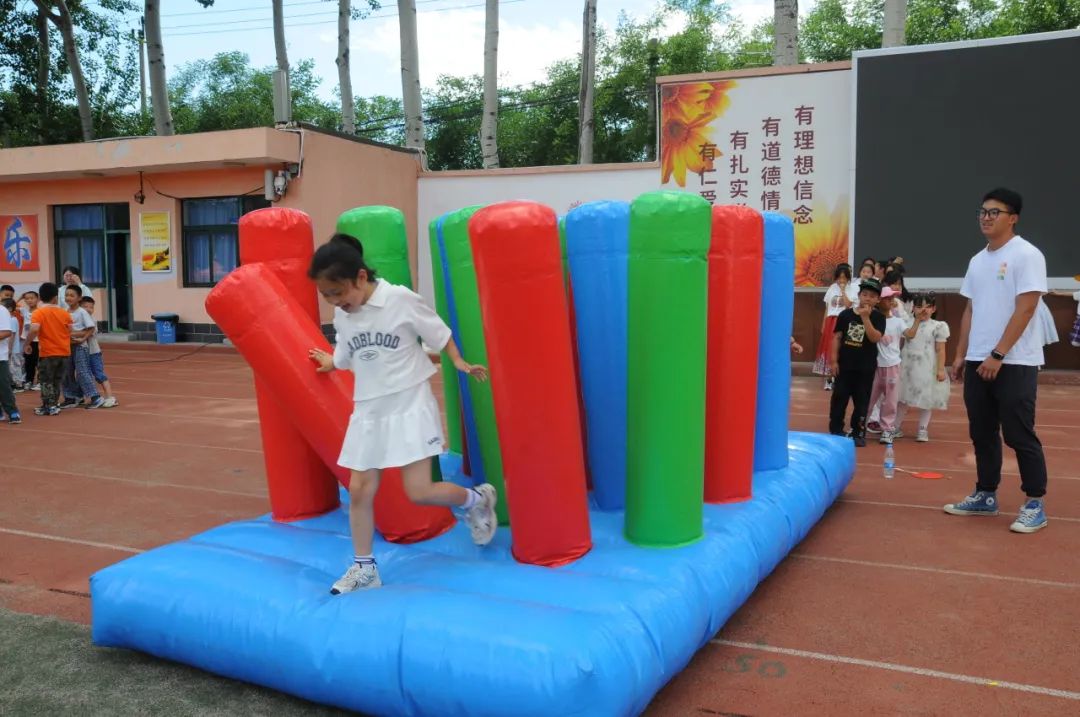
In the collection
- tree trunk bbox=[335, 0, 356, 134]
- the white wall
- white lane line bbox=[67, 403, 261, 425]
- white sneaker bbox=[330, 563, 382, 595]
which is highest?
tree trunk bbox=[335, 0, 356, 134]

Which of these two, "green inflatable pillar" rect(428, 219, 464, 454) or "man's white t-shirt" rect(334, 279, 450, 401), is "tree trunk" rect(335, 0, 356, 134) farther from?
"man's white t-shirt" rect(334, 279, 450, 401)

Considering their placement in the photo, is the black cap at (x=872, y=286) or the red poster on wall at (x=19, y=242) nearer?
the black cap at (x=872, y=286)

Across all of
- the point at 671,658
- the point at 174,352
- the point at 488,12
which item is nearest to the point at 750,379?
the point at 671,658

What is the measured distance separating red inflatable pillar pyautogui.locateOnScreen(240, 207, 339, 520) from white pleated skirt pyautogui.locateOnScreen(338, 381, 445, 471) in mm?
892

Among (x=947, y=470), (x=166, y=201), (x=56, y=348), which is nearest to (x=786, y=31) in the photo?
(x=947, y=470)

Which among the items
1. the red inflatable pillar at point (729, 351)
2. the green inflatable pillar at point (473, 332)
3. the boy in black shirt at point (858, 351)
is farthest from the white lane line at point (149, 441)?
the boy in black shirt at point (858, 351)

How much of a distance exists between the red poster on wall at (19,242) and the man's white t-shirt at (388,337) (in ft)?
58.7

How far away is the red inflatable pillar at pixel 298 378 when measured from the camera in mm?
3701

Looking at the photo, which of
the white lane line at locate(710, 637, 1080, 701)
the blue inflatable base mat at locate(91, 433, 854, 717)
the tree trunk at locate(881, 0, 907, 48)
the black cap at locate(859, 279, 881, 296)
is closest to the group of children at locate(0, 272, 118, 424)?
the blue inflatable base mat at locate(91, 433, 854, 717)

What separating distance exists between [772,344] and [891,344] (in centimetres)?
285

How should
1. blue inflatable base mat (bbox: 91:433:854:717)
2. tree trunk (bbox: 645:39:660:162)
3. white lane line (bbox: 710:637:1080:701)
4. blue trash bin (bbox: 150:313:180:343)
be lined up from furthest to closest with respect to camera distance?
tree trunk (bbox: 645:39:660:162) → blue trash bin (bbox: 150:313:180:343) → white lane line (bbox: 710:637:1080:701) → blue inflatable base mat (bbox: 91:433:854:717)

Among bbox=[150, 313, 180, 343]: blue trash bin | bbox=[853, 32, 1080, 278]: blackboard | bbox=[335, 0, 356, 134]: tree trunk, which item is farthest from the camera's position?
bbox=[335, 0, 356, 134]: tree trunk

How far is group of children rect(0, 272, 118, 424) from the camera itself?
8641 millimetres

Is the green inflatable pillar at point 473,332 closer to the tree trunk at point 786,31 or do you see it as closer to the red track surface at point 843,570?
the red track surface at point 843,570
